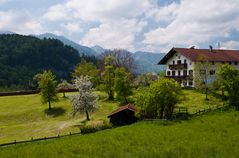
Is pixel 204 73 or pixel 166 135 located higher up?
pixel 204 73

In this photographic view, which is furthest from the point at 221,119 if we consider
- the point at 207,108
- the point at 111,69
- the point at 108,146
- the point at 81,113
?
the point at 111,69

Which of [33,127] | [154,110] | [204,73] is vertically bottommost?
[33,127]

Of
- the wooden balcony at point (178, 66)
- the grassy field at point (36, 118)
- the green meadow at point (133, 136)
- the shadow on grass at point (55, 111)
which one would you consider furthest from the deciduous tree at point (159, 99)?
the wooden balcony at point (178, 66)

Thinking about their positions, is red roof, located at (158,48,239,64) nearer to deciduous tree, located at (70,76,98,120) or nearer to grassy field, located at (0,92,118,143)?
grassy field, located at (0,92,118,143)

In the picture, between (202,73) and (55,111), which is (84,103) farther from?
(202,73)

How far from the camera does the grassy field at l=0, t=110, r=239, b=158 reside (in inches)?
1326

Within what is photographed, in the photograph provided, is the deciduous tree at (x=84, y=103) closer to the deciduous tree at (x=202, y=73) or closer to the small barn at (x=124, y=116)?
the small barn at (x=124, y=116)

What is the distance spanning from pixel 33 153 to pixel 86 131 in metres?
15.5

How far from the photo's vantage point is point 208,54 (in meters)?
87.1

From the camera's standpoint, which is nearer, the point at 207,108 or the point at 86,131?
the point at 86,131

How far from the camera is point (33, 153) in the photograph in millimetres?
34938

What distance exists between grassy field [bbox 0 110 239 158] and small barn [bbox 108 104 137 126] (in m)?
7.01

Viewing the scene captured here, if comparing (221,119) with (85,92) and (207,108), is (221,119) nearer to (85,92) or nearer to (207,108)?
(207,108)

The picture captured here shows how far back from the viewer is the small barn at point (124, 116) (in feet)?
187
